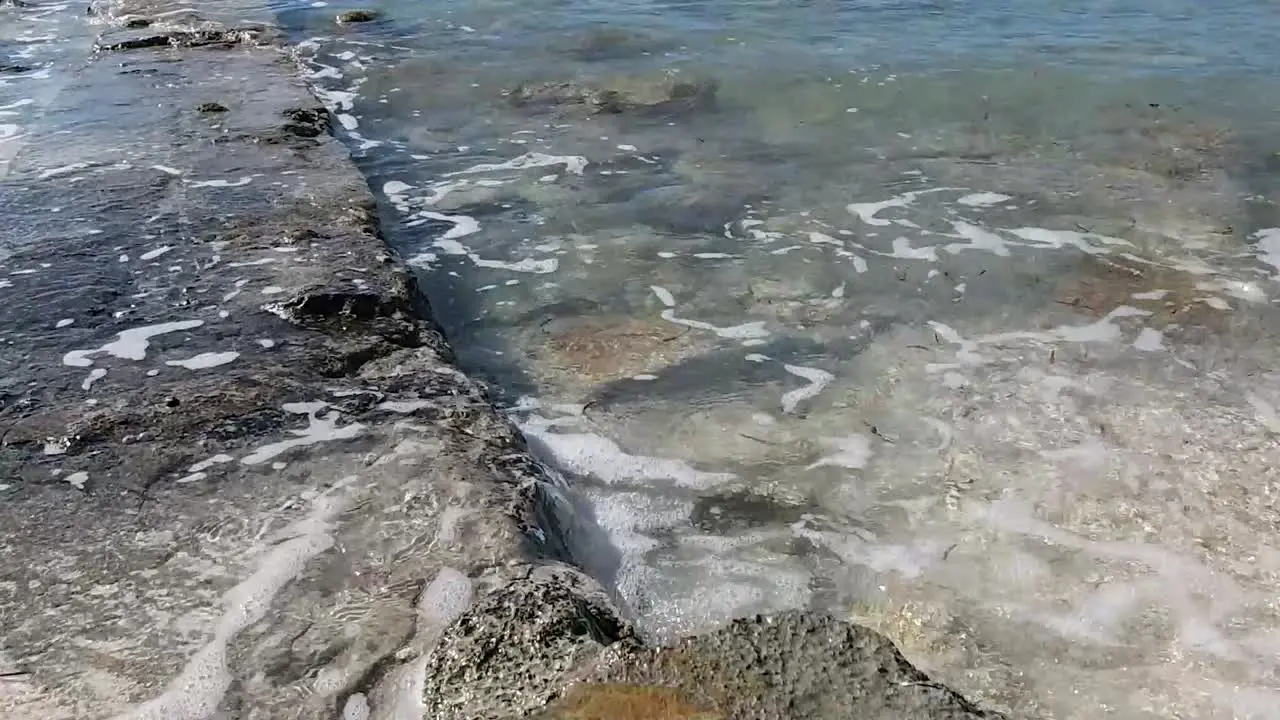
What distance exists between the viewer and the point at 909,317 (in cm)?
568

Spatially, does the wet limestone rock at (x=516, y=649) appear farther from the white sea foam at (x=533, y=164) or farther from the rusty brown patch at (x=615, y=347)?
the white sea foam at (x=533, y=164)

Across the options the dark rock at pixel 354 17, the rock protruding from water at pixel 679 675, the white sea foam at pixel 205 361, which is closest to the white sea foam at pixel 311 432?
the white sea foam at pixel 205 361

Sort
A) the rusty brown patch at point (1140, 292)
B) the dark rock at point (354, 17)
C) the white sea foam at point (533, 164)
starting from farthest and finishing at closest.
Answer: the dark rock at point (354, 17)
the white sea foam at point (533, 164)
the rusty brown patch at point (1140, 292)

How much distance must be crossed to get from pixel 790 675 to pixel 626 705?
0.39 metres

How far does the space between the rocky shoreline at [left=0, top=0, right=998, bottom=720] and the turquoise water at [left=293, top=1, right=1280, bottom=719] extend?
0.68 m

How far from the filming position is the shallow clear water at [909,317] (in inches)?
143

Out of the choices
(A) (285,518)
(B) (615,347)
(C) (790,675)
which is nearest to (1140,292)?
(B) (615,347)

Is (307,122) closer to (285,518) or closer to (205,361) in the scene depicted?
(205,361)

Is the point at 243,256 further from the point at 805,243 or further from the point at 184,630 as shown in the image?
the point at 805,243

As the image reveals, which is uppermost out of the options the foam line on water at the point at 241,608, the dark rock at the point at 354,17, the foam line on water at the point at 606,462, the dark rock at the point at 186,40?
the dark rock at the point at 354,17

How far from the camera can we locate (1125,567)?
3709 mm

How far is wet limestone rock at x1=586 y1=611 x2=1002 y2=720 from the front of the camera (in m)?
2.24

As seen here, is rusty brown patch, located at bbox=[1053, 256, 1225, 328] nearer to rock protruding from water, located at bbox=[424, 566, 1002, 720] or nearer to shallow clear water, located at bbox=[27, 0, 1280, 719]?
shallow clear water, located at bbox=[27, 0, 1280, 719]

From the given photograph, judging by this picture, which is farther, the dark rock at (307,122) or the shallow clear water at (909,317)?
the dark rock at (307,122)
